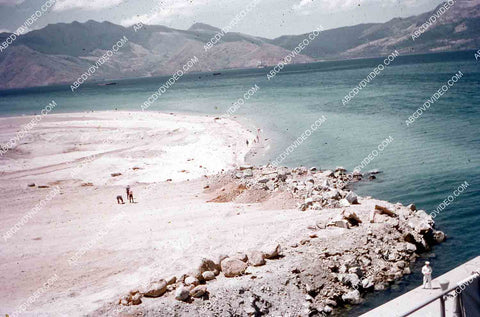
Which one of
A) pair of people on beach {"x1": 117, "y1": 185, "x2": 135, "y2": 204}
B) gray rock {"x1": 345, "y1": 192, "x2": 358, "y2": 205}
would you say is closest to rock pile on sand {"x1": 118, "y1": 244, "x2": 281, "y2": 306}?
gray rock {"x1": 345, "y1": 192, "x2": 358, "y2": 205}

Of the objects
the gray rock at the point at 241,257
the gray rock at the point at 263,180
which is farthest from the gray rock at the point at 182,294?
the gray rock at the point at 263,180

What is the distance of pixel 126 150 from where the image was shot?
42125 mm

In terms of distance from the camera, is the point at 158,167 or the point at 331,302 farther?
the point at 158,167

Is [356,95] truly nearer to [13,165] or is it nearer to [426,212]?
[426,212]

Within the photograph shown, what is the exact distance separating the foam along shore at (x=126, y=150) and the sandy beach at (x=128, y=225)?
0.73ft

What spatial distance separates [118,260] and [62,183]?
58.8 ft

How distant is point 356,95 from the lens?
7681 cm

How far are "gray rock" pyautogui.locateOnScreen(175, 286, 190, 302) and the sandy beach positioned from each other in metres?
0.24

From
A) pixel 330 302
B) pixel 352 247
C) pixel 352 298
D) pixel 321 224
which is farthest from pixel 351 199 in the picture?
pixel 330 302

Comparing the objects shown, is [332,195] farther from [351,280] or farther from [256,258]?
[256,258]

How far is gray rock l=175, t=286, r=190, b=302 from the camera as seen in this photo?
501 inches

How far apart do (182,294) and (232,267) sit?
243 centimetres

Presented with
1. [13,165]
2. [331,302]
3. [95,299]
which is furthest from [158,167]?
[331,302]

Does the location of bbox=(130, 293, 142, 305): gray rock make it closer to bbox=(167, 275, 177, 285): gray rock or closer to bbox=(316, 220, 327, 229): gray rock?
bbox=(167, 275, 177, 285): gray rock
